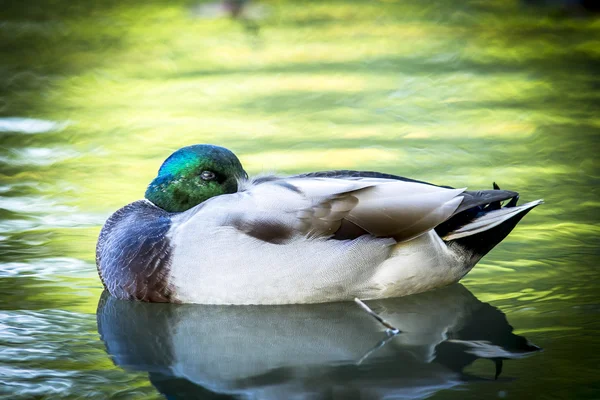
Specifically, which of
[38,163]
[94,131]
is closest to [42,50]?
A: [94,131]

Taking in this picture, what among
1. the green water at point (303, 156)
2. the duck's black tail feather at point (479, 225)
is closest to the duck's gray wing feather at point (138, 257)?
the green water at point (303, 156)

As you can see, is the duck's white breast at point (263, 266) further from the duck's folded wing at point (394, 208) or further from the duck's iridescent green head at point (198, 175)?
the duck's iridescent green head at point (198, 175)

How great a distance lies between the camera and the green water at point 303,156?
468 cm

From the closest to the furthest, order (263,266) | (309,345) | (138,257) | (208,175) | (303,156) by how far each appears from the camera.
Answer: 1. (309,345)
2. (263,266)
3. (138,257)
4. (208,175)
5. (303,156)

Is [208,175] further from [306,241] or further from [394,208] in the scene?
[394,208]

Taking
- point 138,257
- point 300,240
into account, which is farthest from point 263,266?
point 138,257

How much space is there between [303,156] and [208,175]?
2.46m

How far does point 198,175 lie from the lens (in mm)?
5711

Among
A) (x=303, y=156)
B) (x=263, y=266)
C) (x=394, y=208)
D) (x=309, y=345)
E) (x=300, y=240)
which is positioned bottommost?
(x=309, y=345)

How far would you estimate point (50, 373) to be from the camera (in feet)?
15.3

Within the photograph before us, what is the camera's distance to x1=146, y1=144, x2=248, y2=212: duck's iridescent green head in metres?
5.69

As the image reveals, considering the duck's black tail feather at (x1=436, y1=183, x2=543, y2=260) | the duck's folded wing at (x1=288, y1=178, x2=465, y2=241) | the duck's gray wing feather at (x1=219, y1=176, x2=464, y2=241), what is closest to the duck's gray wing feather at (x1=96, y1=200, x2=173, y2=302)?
the duck's gray wing feather at (x1=219, y1=176, x2=464, y2=241)

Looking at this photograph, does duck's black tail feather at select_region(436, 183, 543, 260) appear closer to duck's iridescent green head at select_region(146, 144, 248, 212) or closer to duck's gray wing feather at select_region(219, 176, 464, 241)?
duck's gray wing feather at select_region(219, 176, 464, 241)

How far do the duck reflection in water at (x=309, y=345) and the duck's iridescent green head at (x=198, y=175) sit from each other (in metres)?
0.60
